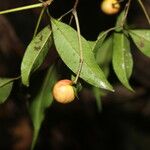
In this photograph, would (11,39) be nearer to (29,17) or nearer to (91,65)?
(29,17)

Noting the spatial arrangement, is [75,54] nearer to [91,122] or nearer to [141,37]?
[141,37]

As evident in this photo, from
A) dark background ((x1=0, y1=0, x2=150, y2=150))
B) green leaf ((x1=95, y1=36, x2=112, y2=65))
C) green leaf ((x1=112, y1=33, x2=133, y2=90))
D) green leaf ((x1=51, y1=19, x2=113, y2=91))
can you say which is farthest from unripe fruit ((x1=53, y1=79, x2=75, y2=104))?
dark background ((x1=0, y1=0, x2=150, y2=150))

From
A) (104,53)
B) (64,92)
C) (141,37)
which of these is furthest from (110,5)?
(64,92)

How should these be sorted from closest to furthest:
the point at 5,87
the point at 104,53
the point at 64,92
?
the point at 64,92, the point at 5,87, the point at 104,53

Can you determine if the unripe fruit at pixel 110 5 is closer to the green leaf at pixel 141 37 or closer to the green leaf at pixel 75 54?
the green leaf at pixel 141 37

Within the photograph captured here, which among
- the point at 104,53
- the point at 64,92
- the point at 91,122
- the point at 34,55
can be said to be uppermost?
the point at 34,55

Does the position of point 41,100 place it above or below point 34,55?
below

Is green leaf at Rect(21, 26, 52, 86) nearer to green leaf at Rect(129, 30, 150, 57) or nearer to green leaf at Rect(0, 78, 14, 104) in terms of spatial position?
green leaf at Rect(0, 78, 14, 104)

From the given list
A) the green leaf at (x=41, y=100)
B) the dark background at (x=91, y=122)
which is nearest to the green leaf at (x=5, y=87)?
the green leaf at (x=41, y=100)
